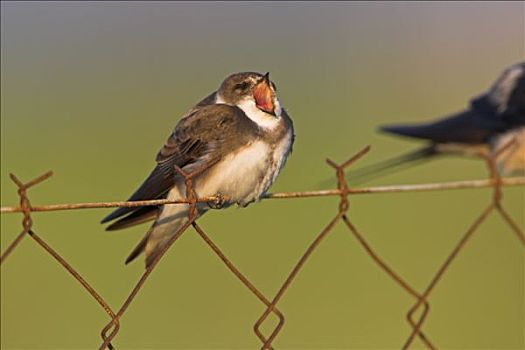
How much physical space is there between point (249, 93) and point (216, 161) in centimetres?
34

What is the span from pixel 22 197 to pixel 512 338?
4406 millimetres

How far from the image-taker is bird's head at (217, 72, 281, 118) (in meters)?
3.30

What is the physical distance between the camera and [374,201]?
8.95m

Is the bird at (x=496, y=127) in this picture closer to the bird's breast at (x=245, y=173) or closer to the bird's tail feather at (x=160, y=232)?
the bird's breast at (x=245, y=173)

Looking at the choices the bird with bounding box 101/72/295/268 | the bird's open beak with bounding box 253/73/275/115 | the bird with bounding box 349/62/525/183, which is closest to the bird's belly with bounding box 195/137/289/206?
the bird with bounding box 101/72/295/268

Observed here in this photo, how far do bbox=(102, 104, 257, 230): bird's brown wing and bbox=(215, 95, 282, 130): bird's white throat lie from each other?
0.04m

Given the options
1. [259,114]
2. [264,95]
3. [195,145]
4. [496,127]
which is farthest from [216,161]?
[496,127]

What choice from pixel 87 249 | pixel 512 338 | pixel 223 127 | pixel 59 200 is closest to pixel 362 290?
pixel 512 338

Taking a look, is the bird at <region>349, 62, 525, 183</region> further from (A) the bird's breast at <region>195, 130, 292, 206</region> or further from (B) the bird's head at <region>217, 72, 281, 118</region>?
(A) the bird's breast at <region>195, 130, 292, 206</region>

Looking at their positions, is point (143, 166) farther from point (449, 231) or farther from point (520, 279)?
point (520, 279)

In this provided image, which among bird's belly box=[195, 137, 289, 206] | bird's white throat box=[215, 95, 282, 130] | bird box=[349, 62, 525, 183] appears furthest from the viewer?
bird box=[349, 62, 525, 183]

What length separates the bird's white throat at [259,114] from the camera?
10.5 feet

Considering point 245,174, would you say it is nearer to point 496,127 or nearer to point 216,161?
point 216,161

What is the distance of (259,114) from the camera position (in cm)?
325
